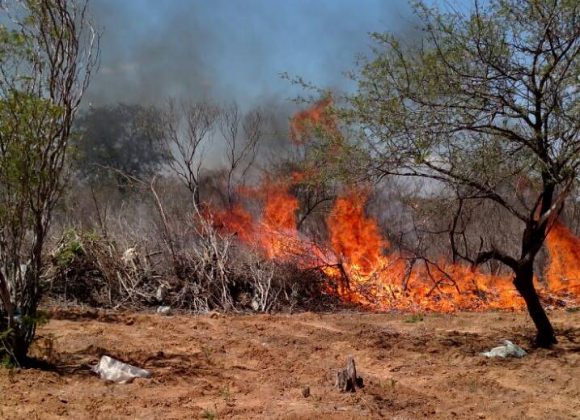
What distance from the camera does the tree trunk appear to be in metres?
7.32

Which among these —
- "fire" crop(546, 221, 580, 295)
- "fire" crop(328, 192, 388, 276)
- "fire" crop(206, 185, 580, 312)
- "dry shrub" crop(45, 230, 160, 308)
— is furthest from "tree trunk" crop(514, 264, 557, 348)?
"dry shrub" crop(45, 230, 160, 308)

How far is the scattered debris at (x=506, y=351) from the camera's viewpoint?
721cm

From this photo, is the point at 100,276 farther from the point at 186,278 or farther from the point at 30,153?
the point at 30,153

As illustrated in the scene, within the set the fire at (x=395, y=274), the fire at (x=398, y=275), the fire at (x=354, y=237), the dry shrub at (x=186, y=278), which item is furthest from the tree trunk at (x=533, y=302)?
the fire at (x=354, y=237)

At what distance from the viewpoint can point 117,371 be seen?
5.65 metres

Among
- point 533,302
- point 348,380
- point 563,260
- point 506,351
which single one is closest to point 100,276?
point 348,380

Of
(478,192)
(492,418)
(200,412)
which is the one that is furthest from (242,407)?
(478,192)

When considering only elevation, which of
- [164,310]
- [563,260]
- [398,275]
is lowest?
[164,310]

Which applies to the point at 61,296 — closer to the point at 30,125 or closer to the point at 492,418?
the point at 30,125

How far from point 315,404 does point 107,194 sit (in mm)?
20597

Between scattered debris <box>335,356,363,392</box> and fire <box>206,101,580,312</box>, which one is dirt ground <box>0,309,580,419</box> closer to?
scattered debris <box>335,356,363,392</box>

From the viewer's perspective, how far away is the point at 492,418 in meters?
5.03

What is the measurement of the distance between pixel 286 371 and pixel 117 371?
1925mm

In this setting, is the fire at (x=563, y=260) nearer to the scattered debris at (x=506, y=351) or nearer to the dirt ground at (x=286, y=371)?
the dirt ground at (x=286, y=371)
